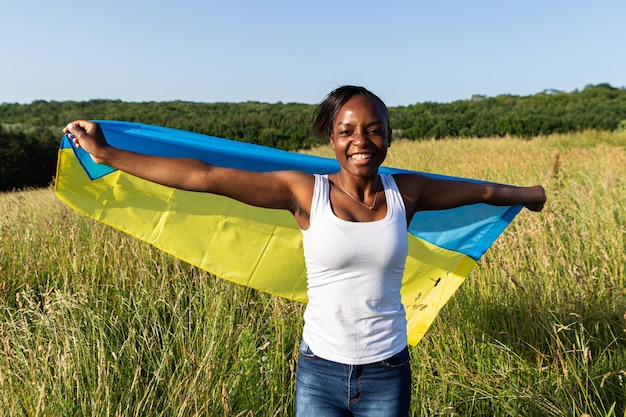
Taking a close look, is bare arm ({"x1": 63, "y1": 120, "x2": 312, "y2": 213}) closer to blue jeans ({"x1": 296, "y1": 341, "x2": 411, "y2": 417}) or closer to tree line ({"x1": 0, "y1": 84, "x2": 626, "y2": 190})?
blue jeans ({"x1": 296, "y1": 341, "x2": 411, "y2": 417})

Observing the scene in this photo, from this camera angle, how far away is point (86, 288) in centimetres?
343

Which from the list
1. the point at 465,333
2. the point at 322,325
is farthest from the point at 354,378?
the point at 465,333

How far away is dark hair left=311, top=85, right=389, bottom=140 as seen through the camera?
1589mm

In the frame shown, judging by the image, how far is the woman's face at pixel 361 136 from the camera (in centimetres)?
153

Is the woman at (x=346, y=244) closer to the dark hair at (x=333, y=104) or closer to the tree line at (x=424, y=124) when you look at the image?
the dark hair at (x=333, y=104)

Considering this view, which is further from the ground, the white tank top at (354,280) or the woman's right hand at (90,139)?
the woman's right hand at (90,139)

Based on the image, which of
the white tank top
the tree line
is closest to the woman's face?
the white tank top

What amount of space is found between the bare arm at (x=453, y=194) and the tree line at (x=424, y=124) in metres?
16.6

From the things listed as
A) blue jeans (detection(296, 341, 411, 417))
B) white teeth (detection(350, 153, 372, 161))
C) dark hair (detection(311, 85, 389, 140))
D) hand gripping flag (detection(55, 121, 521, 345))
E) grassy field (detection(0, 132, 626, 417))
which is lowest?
grassy field (detection(0, 132, 626, 417))

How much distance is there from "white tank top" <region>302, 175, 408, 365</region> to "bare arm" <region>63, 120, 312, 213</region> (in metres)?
0.13

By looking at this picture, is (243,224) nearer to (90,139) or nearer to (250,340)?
(250,340)

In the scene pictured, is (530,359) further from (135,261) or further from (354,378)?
(135,261)

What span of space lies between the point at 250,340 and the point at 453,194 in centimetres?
171

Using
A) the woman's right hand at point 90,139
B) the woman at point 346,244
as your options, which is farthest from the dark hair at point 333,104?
the woman's right hand at point 90,139
